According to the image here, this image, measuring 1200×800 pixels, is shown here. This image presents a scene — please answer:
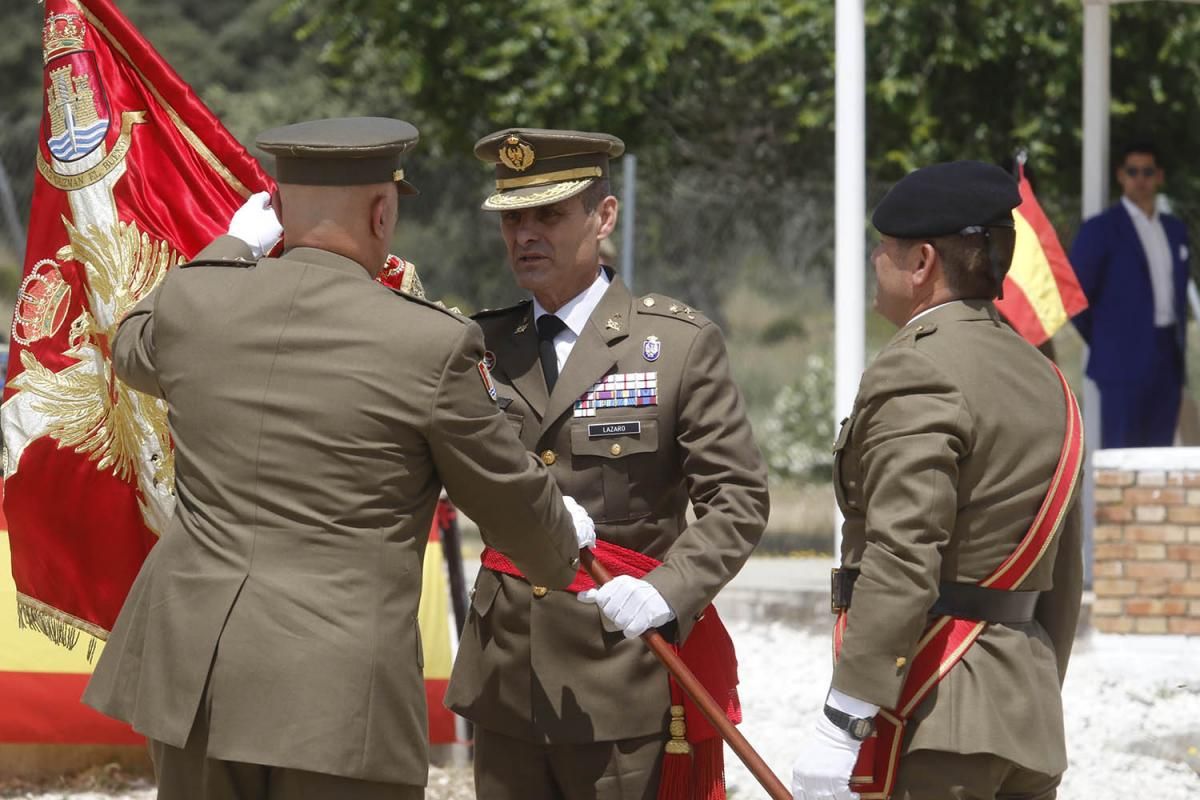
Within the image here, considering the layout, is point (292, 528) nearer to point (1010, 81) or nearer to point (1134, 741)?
point (1134, 741)

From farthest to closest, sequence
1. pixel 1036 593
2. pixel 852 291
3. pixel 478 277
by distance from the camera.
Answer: pixel 478 277
pixel 852 291
pixel 1036 593

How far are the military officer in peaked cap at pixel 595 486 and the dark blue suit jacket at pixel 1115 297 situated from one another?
220 inches

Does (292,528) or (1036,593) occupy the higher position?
(292,528)

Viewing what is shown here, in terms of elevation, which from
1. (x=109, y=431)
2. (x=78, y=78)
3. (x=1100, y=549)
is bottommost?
(x=1100, y=549)

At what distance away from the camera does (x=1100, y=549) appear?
25.3 feet

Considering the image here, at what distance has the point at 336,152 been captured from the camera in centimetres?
321

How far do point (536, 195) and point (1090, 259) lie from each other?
19.2ft

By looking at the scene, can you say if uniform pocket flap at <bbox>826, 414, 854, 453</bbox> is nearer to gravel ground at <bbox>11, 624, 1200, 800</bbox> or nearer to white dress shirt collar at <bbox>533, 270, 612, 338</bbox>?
white dress shirt collar at <bbox>533, 270, 612, 338</bbox>

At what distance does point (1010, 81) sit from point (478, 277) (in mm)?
3762

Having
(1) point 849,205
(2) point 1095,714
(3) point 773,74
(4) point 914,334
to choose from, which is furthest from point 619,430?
(3) point 773,74

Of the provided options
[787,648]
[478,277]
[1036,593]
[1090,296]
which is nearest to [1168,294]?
[1090,296]

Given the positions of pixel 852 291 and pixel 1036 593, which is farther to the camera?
pixel 852 291

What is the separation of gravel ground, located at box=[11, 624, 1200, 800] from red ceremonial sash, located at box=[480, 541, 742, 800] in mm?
2158

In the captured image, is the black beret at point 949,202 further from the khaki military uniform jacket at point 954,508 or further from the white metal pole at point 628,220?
the white metal pole at point 628,220
